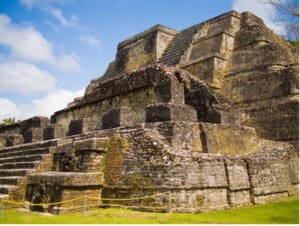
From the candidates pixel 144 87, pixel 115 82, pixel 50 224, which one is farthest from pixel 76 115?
pixel 50 224

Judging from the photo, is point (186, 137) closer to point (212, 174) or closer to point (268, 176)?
point (212, 174)

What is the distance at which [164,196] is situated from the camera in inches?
328

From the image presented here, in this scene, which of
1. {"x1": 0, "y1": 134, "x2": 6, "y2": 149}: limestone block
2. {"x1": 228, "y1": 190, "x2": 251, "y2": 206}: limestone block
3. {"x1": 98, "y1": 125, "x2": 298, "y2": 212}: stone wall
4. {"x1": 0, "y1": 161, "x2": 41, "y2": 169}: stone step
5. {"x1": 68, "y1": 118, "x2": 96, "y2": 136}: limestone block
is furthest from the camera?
{"x1": 0, "y1": 134, "x2": 6, "y2": 149}: limestone block

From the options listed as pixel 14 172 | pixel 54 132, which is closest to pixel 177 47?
pixel 54 132

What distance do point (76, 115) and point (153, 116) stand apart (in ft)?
20.4

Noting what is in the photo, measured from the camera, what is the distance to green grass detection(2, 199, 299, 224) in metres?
7.36

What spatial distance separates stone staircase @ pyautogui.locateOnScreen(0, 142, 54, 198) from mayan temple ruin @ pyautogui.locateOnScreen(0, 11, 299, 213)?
0.11ft

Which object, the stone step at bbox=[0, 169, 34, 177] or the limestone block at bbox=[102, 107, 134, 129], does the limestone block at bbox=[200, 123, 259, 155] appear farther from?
the stone step at bbox=[0, 169, 34, 177]

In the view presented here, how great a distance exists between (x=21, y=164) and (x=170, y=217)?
5810mm

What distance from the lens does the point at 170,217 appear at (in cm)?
763

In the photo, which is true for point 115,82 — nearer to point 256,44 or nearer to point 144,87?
point 144,87

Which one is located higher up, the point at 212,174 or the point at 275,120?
the point at 275,120

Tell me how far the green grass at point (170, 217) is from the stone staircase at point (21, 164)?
1.35 meters

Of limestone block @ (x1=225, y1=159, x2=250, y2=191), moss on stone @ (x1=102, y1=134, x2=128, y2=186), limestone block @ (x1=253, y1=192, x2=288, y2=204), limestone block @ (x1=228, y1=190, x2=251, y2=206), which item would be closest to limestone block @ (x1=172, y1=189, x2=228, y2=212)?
limestone block @ (x1=228, y1=190, x2=251, y2=206)
